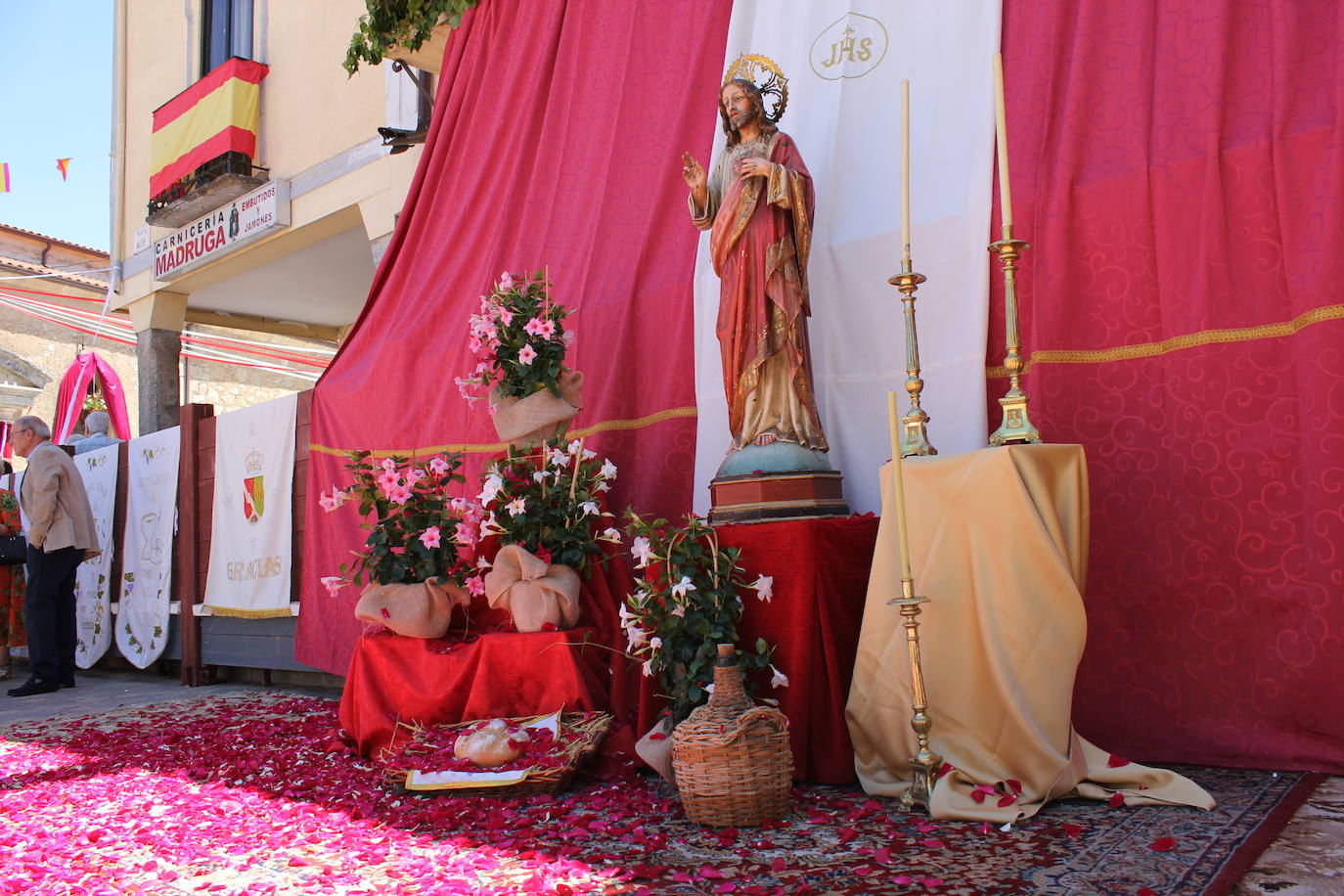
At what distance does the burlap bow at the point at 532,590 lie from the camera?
3.43m

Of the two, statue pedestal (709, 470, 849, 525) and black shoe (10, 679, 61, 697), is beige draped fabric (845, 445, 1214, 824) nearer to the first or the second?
statue pedestal (709, 470, 849, 525)

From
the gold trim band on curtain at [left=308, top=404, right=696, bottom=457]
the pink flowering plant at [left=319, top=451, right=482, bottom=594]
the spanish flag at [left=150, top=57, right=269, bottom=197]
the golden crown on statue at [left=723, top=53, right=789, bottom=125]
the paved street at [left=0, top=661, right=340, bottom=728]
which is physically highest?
the spanish flag at [left=150, top=57, right=269, bottom=197]

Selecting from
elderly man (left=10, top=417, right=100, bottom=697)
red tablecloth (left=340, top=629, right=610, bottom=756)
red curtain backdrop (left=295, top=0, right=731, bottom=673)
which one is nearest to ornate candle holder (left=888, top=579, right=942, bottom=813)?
red tablecloth (left=340, top=629, right=610, bottom=756)

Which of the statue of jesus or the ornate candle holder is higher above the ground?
the statue of jesus

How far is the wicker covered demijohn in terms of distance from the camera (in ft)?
8.10

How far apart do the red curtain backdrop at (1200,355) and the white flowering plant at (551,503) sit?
4.70ft

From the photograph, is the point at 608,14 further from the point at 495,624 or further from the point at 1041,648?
the point at 1041,648

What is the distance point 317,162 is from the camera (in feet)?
23.1

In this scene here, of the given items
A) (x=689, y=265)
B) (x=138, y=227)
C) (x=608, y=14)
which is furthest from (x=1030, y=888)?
(x=138, y=227)

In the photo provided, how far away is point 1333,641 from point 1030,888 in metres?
1.21

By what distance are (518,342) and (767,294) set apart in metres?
1.10

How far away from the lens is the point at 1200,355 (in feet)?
9.27

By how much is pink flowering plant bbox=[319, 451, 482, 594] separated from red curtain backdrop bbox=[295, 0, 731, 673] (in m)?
0.70

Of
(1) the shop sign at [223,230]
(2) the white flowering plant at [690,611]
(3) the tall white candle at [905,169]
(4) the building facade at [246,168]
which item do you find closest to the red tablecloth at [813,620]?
(2) the white flowering plant at [690,611]
